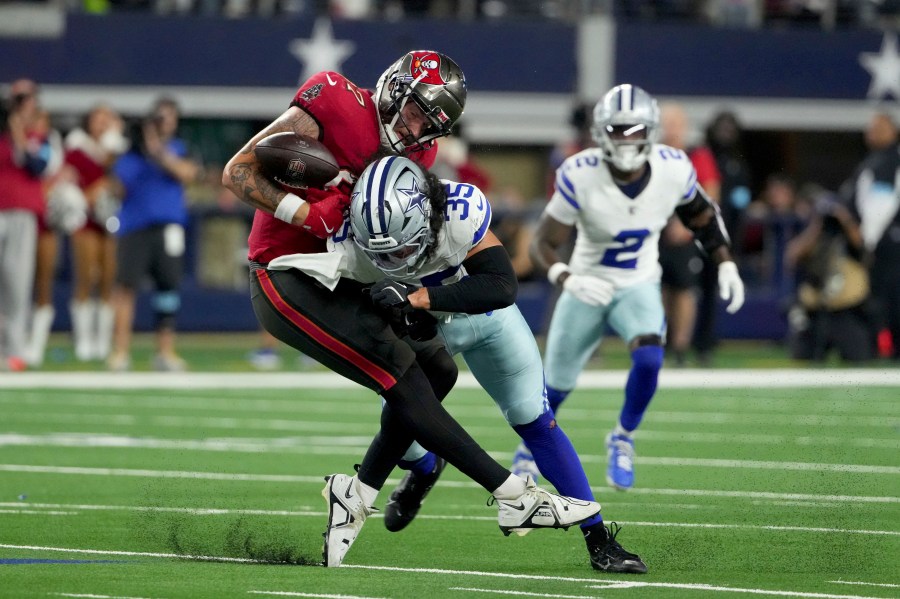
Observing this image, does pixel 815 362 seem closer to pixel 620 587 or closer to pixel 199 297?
pixel 199 297

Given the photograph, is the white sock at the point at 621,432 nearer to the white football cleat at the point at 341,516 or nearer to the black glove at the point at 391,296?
the white football cleat at the point at 341,516

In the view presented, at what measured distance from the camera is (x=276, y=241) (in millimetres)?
6258

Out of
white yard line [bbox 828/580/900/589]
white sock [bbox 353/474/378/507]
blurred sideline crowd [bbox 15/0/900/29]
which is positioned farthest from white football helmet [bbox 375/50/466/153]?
blurred sideline crowd [bbox 15/0/900/29]

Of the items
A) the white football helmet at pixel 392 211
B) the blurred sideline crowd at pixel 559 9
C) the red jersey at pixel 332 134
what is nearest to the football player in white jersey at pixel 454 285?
the white football helmet at pixel 392 211

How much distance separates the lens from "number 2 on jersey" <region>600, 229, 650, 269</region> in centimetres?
874

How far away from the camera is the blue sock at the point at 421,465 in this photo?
668 cm

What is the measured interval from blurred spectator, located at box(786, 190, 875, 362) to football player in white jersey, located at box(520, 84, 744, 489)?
7063 mm

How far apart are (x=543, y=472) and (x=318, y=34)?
15.9 m

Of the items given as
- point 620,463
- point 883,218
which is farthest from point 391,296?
point 883,218

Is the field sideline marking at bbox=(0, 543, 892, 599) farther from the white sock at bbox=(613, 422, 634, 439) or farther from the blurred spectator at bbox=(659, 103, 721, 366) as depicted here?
the blurred spectator at bbox=(659, 103, 721, 366)

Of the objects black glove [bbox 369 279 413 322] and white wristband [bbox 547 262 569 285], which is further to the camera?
white wristband [bbox 547 262 569 285]

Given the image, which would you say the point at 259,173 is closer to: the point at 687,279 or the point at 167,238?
the point at 167,238

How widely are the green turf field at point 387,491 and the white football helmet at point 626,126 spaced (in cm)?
159

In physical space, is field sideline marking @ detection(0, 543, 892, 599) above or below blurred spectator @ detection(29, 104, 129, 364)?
above
